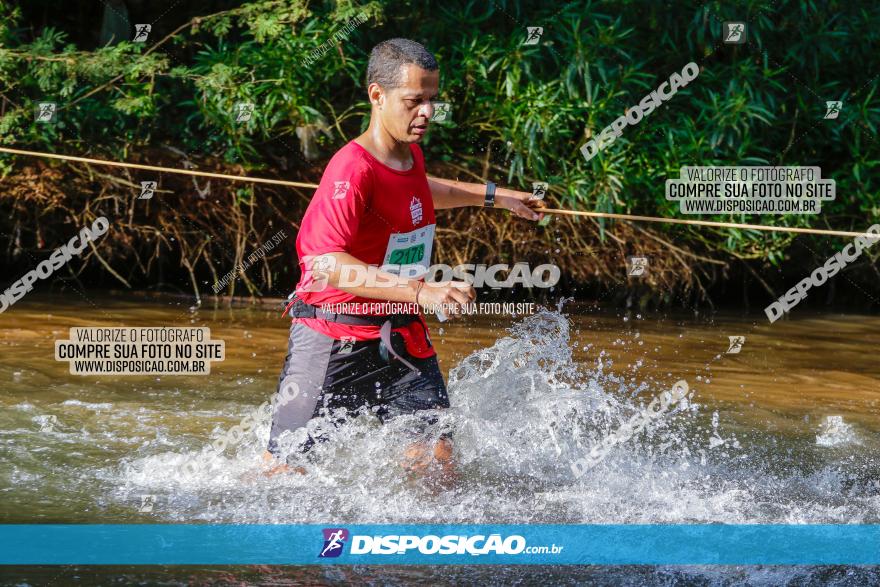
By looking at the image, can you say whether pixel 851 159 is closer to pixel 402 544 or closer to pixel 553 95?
pixel 553 95

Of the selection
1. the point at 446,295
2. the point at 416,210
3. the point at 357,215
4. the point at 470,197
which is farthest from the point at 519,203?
the point at 446,295

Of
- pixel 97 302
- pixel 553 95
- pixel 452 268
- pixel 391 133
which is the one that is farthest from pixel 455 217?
pixel 391 133

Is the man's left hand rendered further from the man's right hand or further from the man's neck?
the man's right hand

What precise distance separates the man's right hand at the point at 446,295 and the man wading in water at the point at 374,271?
10cm

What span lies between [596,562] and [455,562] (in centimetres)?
39

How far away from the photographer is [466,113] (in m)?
7.89

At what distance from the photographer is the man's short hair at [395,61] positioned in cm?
339

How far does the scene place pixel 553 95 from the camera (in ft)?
25.0

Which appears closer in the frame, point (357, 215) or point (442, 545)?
point (442, 545)

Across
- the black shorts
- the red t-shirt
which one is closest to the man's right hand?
the red t-shirt

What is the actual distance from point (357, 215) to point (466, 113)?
15.6 feet

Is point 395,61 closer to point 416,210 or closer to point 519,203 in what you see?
point 416,210

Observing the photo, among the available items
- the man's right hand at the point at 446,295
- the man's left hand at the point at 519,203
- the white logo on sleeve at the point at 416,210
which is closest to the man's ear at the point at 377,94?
the white logo on sleeve at the point at 416,210

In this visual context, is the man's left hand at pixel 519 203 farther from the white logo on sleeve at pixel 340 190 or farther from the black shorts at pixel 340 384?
the white logo on sleeve at pixel 340 190
